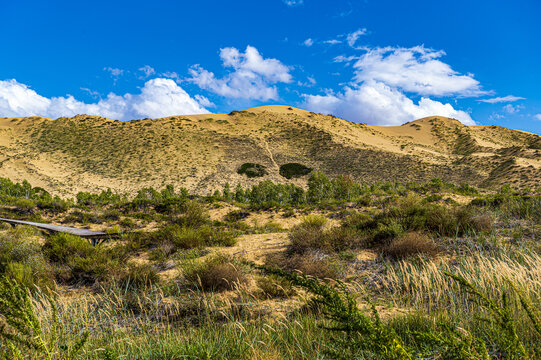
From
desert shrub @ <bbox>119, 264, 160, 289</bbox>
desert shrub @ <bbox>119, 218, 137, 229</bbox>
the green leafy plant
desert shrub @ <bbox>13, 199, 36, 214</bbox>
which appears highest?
desert shrub @ <bbox>13, 199, 36, 214</bbox>

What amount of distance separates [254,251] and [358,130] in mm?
79660

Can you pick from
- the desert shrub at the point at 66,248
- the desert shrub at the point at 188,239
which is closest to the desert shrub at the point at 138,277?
the desert shrub at the point at 66,248

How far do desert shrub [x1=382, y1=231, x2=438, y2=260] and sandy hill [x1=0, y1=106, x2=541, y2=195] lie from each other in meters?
37.5

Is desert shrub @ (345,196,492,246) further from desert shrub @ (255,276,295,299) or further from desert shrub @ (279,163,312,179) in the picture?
desert shrub @ (279,163,312,179)

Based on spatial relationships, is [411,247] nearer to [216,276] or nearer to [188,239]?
[216,276]

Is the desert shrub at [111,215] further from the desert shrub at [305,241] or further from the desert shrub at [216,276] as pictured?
the desert shrub at [216,276]

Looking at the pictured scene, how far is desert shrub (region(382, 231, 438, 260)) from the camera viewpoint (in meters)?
6.29

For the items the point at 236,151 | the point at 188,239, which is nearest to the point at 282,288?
the point at 188,239

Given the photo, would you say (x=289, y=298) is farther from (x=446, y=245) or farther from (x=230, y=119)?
(x=230, y=119)

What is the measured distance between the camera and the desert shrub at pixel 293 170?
5231 cm

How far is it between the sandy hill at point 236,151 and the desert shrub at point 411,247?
37470mm

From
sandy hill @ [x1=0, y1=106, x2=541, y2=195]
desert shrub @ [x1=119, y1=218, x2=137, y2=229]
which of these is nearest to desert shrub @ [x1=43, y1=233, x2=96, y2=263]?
desert shrub @ [x1=119, y1=218, x2=137, y2=229]

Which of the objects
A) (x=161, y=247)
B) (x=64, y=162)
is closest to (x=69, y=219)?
(x=161, y=247)

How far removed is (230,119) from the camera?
270 ft
